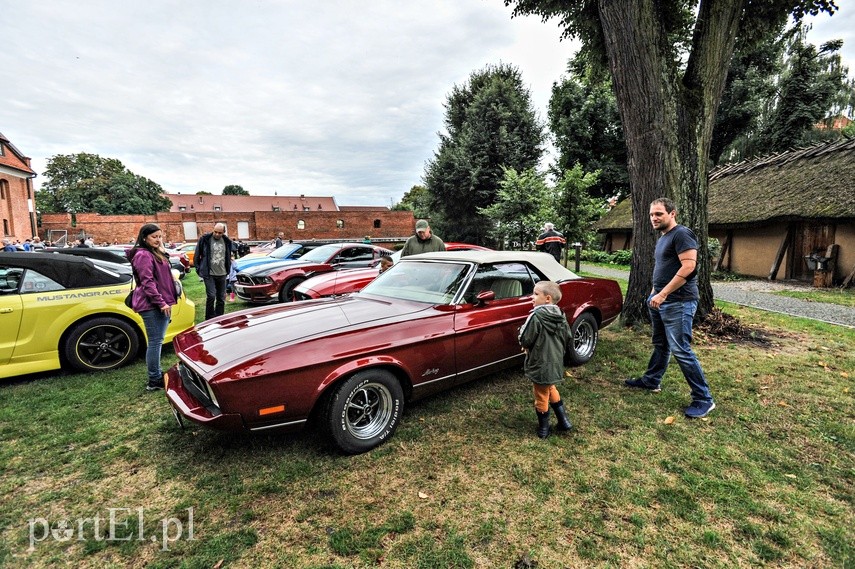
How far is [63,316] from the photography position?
448 cm

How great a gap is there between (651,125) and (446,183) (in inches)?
726

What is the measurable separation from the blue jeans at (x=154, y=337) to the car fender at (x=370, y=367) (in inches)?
96.1

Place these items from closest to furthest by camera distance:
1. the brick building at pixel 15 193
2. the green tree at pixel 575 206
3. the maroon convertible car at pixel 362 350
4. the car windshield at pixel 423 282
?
the maroon convertible car at pixel 362 350
the car windshield at pixel 423 282
the green tree at pixel 575 206
the brick building at pixel 15 193

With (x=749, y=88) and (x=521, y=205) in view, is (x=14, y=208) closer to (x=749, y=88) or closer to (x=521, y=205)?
(x=521, y=205)

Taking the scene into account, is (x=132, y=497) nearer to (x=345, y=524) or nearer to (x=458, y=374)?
(x=345, y=524)

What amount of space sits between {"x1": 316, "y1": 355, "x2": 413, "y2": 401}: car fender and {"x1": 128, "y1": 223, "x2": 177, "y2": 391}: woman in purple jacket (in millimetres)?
2370

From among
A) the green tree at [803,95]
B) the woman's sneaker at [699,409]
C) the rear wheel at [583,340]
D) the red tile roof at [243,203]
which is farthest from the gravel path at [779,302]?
the red tile roof at [243,203]

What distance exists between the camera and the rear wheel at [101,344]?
461 cm

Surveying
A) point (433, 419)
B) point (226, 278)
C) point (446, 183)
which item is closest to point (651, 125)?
point (433, 419)

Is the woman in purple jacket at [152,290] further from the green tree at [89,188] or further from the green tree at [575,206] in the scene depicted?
the green tree at [89,188]

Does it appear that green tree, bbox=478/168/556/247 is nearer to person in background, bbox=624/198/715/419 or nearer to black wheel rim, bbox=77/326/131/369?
person in background, bbox=624/198/715/419

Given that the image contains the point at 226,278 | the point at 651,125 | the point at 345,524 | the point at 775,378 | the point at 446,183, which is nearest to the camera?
the point at 345,524

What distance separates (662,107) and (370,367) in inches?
226

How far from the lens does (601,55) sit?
8336 millimetres
